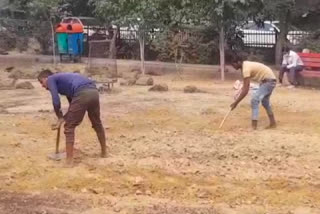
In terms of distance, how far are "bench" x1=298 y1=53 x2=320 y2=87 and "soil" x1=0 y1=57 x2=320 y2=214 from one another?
2871 millimetres

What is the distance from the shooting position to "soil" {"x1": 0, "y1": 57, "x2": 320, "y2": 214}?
24.5 feet

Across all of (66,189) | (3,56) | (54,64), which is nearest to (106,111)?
(66,189)

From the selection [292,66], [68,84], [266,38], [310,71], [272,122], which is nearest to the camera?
[68,84]

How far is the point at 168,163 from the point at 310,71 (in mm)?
8670

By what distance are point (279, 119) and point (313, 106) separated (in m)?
1.57

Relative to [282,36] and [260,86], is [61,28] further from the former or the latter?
[260,86]

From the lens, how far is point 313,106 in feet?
45.1

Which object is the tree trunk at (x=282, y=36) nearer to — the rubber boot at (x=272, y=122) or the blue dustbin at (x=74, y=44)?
the blue dustbin at (x=74, y=44)

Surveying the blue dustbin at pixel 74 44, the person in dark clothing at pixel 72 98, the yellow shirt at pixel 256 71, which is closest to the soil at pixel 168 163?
the person in dark clothing at pixel 72 98

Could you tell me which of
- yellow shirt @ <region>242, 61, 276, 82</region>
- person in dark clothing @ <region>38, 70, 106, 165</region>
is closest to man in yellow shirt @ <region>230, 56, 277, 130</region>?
yellow shirt @ <region>242, 61, 276, 82</region>

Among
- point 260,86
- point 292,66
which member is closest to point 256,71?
point 260,86

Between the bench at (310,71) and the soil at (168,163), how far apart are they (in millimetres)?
2871

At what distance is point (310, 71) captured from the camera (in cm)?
1686

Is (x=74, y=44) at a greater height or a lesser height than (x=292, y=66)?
greater
